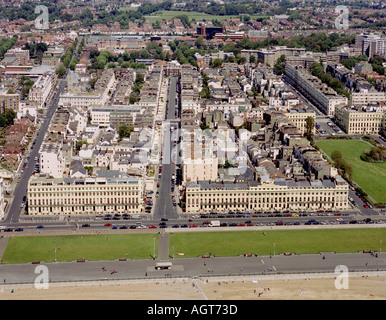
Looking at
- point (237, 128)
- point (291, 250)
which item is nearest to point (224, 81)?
point (237, 128)

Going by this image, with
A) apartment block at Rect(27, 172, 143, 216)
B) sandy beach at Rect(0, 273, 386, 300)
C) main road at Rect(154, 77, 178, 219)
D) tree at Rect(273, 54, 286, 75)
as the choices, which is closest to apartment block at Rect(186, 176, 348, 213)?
main road at Rect(154, 77, 178, 219)

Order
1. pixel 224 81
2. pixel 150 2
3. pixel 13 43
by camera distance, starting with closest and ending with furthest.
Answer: pixel 224 81 < pixel 13 43 < pixel 150 2

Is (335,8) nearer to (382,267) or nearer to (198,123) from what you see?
(198,123)

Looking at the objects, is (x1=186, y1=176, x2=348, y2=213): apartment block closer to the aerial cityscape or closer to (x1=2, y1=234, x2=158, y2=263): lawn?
the aerial cityscape

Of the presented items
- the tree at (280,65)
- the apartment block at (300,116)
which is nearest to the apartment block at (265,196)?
the apartment block at (300,116)

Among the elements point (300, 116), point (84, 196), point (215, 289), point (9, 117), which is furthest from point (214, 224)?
point (9, 117)

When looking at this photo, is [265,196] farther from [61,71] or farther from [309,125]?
[61,71]
